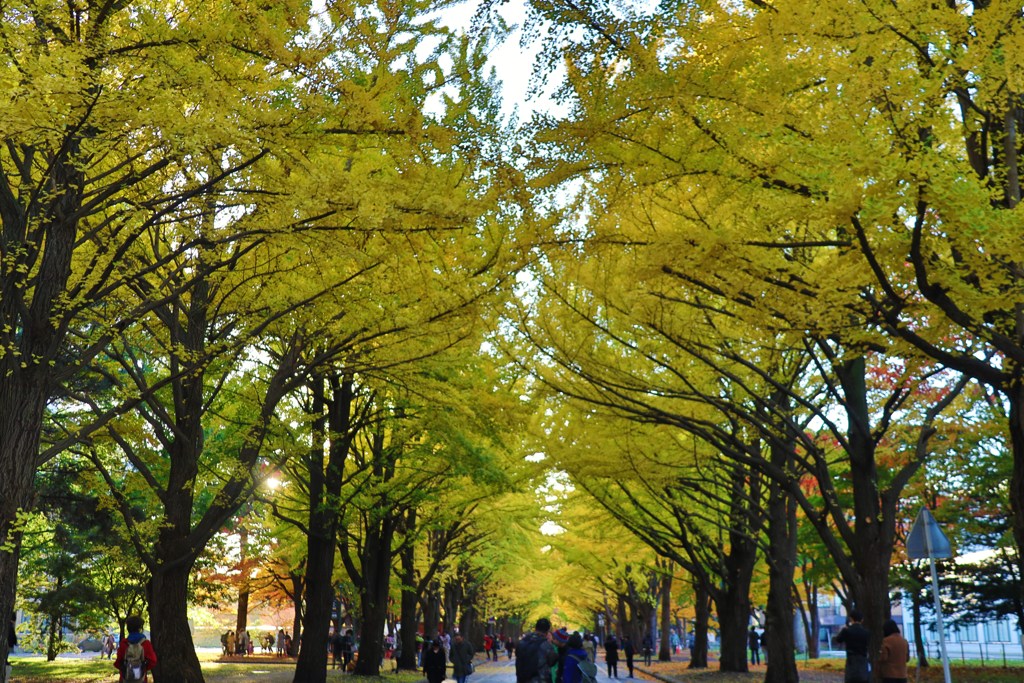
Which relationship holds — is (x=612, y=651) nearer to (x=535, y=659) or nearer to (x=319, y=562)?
(x=319, y=562)

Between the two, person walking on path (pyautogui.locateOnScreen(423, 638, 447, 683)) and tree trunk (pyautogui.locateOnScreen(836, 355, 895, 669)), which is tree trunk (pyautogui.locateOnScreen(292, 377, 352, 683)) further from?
tree trunk (pyautogui.locateOnScreen(836, 355, 895, 669))

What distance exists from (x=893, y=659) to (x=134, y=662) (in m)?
8.63

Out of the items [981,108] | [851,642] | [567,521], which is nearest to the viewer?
[981,108]

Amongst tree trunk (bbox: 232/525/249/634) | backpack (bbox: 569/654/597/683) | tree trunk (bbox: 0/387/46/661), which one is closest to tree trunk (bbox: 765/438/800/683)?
backpack (bbox: 569/654/597/683)

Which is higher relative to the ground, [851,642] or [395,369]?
[395,369]

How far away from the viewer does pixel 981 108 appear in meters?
7.38

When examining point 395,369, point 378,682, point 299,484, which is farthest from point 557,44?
point 378,682

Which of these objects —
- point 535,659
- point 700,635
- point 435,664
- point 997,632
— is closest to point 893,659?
point 535,659

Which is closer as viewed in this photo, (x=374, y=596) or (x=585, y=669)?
(x=585, y=669)

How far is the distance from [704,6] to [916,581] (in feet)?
85.8

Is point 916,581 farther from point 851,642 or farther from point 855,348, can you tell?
point 855,348

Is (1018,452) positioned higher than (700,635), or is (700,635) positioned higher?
(1018,452)

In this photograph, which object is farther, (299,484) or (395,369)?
(299,484)

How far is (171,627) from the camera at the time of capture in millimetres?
13164
